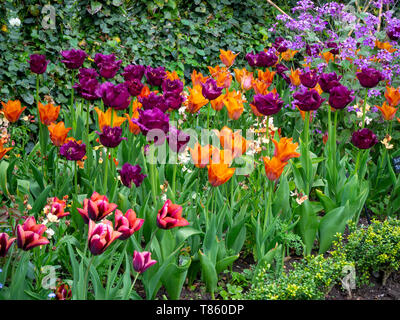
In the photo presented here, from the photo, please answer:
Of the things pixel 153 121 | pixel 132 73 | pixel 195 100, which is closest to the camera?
pixel 153 121

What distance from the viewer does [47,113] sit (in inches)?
113

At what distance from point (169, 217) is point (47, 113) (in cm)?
138

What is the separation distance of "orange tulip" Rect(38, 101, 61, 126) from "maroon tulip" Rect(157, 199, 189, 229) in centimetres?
131

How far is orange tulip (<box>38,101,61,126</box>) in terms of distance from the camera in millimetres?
2850

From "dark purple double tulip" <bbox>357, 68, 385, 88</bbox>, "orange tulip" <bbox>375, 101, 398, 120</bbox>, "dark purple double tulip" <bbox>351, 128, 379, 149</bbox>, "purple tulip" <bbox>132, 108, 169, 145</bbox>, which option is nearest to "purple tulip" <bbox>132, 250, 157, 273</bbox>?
"purple tulip" <bbox>132, 108, 169, 145</bbox>

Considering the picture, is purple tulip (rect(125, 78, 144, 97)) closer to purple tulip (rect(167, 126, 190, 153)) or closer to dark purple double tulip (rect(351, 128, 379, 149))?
purple tulip (rect(167, 126, 190, 153))

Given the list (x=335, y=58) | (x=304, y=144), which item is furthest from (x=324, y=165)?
(x=335, y=58)

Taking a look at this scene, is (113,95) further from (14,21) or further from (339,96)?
(14,21)

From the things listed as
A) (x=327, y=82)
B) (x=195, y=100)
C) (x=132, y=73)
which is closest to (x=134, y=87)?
(x=132, y=73)

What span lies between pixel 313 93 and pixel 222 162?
0.78 m

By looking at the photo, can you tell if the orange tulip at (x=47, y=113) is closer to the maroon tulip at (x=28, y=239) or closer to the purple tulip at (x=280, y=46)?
the maroon tulip at (x=28, y=239)

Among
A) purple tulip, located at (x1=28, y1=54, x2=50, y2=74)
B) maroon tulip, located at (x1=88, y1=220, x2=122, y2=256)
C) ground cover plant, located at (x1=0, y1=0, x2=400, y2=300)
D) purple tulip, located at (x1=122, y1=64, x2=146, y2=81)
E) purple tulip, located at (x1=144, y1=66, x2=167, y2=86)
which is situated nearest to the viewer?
maroon tulip, located at (x1=88, y1=220, x2=122, y2=256)
